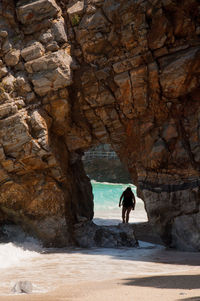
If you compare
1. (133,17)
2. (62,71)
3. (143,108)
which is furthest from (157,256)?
(133,17)

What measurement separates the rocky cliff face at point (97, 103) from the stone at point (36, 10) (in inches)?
1.2

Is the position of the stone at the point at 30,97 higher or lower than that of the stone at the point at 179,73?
lower

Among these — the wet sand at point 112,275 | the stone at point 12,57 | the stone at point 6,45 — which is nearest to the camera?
the wet sand at point 112,275

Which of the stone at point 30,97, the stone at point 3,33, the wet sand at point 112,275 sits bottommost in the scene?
the wet sand at point 112,275

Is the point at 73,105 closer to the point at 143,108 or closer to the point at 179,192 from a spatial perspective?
the point at 143,108

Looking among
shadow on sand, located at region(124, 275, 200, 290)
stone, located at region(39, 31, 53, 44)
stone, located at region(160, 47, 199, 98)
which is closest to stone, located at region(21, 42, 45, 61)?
stone, located at region(39, 31, 53, 44)

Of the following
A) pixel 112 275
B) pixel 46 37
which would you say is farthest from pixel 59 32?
pixel 112 275

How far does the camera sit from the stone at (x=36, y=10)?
10.4 m

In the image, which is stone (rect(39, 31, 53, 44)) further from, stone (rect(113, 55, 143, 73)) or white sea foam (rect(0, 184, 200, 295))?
white sea foam (rect(0, 184, 200, 295))

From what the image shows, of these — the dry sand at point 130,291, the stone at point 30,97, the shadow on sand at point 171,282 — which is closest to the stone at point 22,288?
the dry sand at point 130,291

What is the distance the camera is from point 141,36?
378 inches

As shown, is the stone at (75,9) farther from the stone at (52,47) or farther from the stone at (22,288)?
the stone at (22,288)

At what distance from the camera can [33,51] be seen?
405 inches

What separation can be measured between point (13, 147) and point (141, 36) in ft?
16.4
